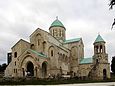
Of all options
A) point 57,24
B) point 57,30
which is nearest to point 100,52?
point 57,30

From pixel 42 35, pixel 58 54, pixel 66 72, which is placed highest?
pixel 42 35

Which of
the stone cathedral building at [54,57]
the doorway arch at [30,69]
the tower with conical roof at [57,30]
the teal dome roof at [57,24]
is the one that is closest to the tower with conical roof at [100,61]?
the stone cathedral building at [54,57]

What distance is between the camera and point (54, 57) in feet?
191

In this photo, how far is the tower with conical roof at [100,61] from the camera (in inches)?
2440

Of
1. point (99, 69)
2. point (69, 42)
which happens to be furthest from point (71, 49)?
point (99, 69)

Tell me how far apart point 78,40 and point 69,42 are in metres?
2.72

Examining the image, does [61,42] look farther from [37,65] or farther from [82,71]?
[37,65]

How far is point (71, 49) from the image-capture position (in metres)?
69.6

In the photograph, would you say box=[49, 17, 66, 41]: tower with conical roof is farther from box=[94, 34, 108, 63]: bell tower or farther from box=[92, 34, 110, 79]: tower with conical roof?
box=[94, 34, 108, 63]: bell tower

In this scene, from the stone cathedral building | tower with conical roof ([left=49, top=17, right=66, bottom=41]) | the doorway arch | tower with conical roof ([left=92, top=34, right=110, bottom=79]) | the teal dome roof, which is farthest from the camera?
the teal dome roof

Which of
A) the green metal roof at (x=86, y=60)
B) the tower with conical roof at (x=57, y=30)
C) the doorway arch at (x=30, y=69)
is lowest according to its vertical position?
the doorway arch at (x=30, y=69)

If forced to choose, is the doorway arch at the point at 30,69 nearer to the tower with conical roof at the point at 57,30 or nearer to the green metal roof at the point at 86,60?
the tower with conical roof at the point at 57,30

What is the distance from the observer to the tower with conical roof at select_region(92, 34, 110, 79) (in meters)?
62.0

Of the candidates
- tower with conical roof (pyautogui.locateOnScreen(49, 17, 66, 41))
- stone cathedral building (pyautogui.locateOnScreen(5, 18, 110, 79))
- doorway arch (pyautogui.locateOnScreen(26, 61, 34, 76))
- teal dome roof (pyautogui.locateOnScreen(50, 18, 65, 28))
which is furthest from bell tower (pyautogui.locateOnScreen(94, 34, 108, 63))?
doorway arch (pyautogui.locateOnScreen(26, 61, 34, 76))
